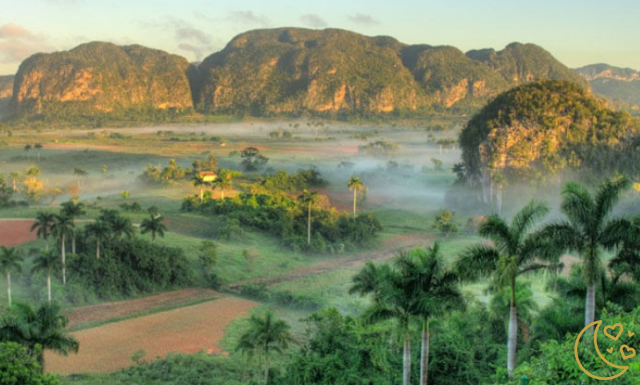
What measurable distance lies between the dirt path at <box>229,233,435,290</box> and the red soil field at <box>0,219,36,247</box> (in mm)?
17032

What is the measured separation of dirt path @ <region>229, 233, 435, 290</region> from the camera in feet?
140

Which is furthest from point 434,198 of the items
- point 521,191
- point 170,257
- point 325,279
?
point 170,257

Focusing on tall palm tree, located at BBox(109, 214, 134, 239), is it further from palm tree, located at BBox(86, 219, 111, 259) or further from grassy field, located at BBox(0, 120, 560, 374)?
grassy field, located at BBox(0, 120, 560, 374)

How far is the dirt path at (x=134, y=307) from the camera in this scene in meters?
34.3

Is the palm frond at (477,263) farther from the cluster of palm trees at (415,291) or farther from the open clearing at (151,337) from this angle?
the open clearing at (151,337)

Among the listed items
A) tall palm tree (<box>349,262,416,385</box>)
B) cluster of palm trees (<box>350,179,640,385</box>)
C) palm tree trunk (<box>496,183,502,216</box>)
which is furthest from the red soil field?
palm tree trunk (<box>496,183,502,216</box>)

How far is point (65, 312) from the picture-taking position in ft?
112

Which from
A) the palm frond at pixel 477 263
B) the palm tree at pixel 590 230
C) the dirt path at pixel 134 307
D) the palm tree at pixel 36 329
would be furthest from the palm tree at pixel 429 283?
the dirt path at pixel 134 307

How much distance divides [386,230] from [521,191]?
66.9ft

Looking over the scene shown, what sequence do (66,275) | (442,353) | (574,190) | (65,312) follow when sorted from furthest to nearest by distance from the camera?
1. (66,275)
2. (65,312)
3. (442,353)
4. (574,190)

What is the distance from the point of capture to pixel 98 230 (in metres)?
38.4

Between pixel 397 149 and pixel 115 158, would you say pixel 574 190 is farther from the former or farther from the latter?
pixel 397 149

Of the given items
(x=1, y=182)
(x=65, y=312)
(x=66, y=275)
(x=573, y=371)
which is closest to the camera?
(x=573, y=371)

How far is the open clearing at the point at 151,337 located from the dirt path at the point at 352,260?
5.05 metres
